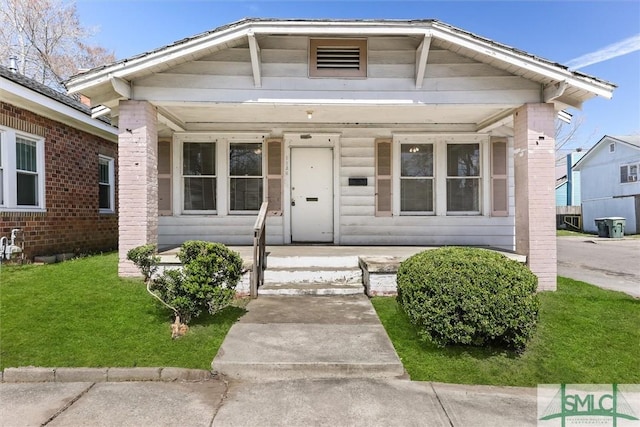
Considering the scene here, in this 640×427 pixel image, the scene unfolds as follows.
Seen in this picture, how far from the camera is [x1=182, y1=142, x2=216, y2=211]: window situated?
349 inches

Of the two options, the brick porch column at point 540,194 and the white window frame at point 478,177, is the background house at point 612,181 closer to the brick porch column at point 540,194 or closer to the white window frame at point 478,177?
the white window frame at point 478,177

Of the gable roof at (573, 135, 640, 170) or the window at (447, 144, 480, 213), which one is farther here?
the gable roof at (573, 135, 640, 170)

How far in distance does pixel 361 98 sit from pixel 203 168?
4305 millimetres

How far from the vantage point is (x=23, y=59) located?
760 inches

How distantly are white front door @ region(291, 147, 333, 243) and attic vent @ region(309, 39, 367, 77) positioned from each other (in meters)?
2.53

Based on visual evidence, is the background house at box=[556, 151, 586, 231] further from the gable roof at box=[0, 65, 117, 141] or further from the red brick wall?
the gable roof at box=[0, 65, 117, 141]

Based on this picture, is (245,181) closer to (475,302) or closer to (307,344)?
(307,344)

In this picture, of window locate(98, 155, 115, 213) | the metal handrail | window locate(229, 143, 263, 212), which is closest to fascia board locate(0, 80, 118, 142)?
window locate(98, 155, 115, 213)

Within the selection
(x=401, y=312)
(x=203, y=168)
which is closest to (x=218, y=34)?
(x=203, y=168)

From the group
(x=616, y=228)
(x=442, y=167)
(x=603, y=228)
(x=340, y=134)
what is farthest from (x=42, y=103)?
(x=603, y=228)

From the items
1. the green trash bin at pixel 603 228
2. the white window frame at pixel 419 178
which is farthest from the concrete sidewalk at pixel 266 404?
the green trash bin at pixel 603 228

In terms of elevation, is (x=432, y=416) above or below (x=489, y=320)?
below

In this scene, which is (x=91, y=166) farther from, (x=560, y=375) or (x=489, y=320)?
(x=560, y=375)

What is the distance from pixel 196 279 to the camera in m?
4.40
